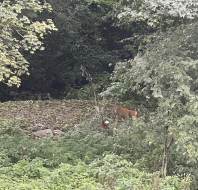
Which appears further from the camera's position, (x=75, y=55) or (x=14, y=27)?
(x=75, y=55)

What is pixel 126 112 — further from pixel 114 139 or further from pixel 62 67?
pixel 62 67

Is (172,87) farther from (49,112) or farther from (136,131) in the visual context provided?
(49,112)

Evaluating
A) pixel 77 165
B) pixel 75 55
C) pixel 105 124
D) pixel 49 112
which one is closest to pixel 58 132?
pixel 105 124

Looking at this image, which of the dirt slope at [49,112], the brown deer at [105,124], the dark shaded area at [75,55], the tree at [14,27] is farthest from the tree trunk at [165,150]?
the dark shaded area at [75,55]

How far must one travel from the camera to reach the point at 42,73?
2062cm

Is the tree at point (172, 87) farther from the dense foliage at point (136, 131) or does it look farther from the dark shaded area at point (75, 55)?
the dark shaded area at point (75, 55)

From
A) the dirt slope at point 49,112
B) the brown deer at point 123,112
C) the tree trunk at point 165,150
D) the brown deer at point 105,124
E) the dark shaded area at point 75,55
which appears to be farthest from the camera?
the dark shaded area at point 75,55

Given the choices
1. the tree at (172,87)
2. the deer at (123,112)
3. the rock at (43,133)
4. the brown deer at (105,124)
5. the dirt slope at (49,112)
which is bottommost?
the rock at (43,133)

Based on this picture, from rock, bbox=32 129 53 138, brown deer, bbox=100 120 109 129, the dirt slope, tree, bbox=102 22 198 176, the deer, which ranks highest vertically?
tree, bbox=102 22 198 176

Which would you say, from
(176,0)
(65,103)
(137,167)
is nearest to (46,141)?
(137,167)

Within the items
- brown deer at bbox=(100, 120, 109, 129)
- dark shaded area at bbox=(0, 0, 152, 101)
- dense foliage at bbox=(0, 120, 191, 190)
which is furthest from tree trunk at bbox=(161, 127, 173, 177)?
dark shaded area at bbox=(0, 0, 152, 101)

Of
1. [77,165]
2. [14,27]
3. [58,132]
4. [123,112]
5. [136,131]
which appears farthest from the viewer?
[123,112]

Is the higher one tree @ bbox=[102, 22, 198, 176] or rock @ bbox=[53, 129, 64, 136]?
tree @ bbox=[102, 22, 198, 176]

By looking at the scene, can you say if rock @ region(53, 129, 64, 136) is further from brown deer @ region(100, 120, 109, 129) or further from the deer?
the deer
